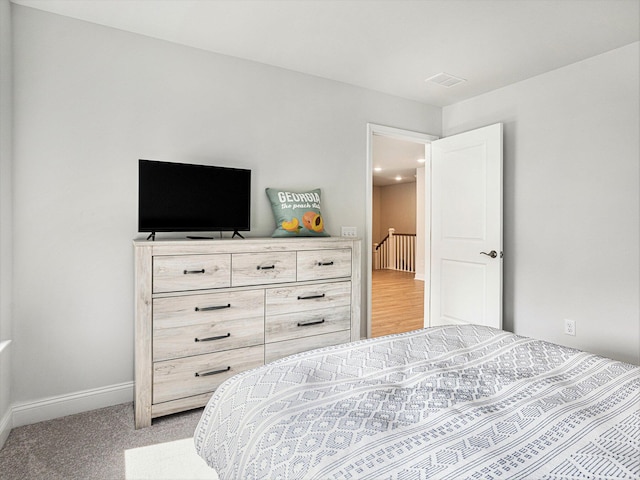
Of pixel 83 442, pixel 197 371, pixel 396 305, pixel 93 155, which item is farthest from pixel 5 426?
pixel 396 305

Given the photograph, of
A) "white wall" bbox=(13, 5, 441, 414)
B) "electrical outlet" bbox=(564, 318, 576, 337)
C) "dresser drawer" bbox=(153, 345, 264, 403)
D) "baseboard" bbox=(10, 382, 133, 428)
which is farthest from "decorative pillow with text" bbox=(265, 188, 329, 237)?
"electrical outlet" bbox=(564, 318, 576, 337)

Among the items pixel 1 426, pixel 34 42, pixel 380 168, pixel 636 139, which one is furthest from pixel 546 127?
pixel 380 168

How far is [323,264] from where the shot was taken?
107 inches

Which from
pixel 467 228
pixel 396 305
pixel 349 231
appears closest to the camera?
pixel 349 231

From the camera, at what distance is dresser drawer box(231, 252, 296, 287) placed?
2400 mm

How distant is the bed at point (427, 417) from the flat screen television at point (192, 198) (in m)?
1.51

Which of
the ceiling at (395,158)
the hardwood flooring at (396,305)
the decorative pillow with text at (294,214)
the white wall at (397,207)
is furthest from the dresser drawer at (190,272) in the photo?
the white wall at (397,207)

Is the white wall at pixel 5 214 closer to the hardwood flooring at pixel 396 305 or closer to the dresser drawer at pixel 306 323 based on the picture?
the dresser drawer at pixel 306 323

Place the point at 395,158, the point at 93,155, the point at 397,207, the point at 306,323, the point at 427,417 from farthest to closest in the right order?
the point at 397,207, the point at 395,158, the point at 306,323, the point at 93,155, the point at 427,417

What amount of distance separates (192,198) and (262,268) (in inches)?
26.4

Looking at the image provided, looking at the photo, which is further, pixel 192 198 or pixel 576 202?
pixel 576 202

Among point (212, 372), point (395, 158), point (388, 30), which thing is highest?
point (395, 158)

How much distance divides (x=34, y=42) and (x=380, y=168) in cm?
713

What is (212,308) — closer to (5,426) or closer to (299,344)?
(299,344)
